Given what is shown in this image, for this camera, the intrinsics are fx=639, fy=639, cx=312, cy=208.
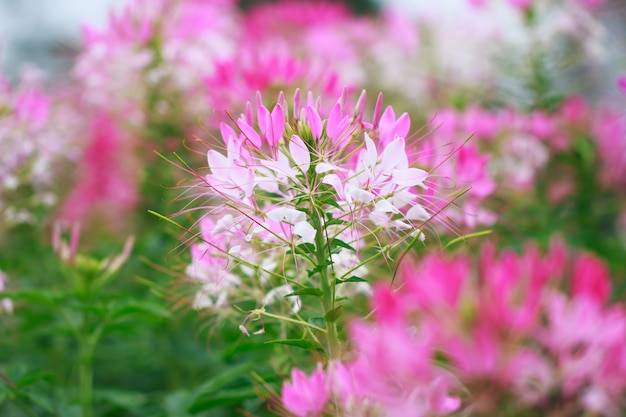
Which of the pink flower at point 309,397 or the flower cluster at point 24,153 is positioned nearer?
the pink flower at point 309,397

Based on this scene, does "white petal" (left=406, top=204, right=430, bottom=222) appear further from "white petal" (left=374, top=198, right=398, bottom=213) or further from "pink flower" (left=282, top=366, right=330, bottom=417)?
"pink flower" (left=282, top=366, right=330, bottom=417)

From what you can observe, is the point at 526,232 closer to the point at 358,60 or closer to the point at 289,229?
the point at 289,229

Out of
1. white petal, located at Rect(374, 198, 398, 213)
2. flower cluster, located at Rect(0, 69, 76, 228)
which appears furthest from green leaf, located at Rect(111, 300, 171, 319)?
flower cluster, located at Rect(0, 69, 76, 228)

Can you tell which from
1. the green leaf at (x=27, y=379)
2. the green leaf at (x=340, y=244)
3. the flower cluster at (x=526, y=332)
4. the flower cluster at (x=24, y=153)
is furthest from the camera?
the flower cluster at (x=24, y=153)

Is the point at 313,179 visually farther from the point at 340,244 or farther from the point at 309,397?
the point at 309,397

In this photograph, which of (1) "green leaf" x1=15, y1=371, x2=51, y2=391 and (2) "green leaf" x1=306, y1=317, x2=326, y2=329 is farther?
(1) "green leaf" x1=15, y1=371, x2=51, y2=391

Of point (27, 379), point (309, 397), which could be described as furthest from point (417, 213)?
point (27, 379)

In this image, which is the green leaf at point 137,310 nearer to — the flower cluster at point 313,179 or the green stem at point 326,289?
the flower cluster at point 313,179

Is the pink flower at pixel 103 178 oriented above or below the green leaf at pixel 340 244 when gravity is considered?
below

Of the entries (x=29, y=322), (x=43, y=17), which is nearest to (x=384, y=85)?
(x=29, y=322)

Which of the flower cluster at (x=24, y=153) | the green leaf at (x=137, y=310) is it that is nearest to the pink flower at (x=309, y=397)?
the green leaf at (x=137, y=310)

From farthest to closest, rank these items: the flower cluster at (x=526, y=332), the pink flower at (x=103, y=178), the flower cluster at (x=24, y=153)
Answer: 1. the pink flower at (x=103, y=178)
2. the flower cluster at (x=24, y=153)
3. the flower cluster at (x=526, y=332)

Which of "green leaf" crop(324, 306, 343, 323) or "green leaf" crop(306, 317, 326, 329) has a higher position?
"green leaf" crop(324, 306, 343, 323)
